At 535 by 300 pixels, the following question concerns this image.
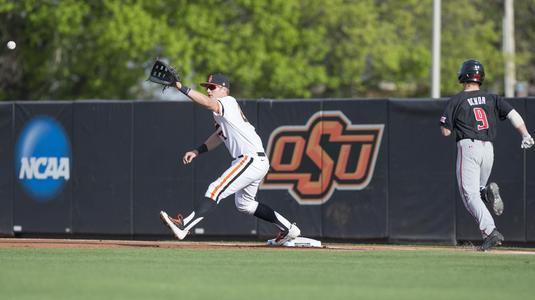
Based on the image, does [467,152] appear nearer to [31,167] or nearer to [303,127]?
[303,127]

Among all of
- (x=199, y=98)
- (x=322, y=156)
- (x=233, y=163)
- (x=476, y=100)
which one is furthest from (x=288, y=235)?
(x=476, y=100)

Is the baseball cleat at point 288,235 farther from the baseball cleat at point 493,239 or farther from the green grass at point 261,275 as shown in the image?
the baseball cleat at point 493,239

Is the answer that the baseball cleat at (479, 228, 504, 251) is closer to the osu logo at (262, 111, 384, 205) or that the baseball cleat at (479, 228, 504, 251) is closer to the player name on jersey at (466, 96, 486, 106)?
the player name on jersey at (466, 96, 486, 106)

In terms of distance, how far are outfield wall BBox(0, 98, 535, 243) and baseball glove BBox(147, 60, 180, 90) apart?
3.62 meters

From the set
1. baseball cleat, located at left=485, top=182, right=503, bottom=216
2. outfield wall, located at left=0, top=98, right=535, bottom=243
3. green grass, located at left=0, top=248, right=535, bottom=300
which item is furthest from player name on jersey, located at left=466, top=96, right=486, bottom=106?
outfield wall, located at left=0, top=98, right=535, bottom=243

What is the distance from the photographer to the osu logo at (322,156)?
16.1 meters

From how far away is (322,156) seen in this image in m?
16.2

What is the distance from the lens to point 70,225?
17.1m

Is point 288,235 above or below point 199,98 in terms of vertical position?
below

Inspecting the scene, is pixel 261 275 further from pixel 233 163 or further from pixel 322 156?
pixel 322 156

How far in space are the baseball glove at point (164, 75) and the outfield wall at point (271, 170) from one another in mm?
3617

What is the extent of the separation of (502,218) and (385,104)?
7.55 ft

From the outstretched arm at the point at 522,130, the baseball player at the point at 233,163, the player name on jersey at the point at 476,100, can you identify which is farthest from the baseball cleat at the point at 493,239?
the baseball player at the point at 233,163

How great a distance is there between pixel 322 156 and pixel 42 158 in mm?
4392
